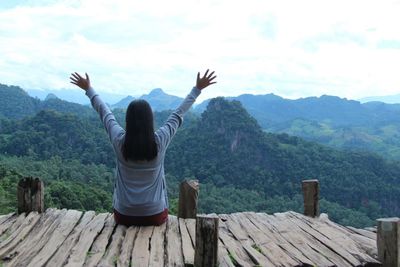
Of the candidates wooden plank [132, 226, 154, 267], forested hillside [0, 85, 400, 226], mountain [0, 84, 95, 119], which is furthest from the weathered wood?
mountain [0, 84, 95, 119]

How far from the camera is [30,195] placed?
17.2 feet

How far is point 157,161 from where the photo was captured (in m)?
4.32

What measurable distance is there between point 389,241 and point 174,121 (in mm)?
2200

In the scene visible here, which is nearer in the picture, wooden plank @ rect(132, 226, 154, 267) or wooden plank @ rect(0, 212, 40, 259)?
wooden plank @ rect(132, 226, 154, 267)

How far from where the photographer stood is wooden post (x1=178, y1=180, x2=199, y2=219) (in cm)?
515

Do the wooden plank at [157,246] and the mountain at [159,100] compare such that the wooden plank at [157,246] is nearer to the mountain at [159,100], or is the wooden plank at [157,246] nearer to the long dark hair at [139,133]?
the long dark hair at [139,133]

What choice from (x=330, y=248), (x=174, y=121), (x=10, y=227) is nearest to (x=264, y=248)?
(x=330, y=248)

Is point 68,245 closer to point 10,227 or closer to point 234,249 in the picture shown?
point 10,227

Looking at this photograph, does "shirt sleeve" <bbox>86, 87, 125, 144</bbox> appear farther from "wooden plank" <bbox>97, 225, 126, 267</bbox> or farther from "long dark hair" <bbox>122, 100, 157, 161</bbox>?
"wooden plank" <bbox>97, 225, 126, 267</bbox>

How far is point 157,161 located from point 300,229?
6.07 feet

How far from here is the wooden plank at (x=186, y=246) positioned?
3863 mm

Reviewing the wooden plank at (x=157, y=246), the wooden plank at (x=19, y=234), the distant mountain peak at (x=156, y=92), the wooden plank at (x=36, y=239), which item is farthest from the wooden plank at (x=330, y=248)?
the distant mountain peak at (x=156, y=92)

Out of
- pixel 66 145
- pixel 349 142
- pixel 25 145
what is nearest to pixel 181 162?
pixel 66 145

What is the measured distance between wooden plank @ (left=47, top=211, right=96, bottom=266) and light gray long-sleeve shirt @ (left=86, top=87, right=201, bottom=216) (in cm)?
43
